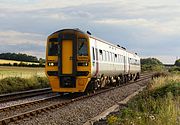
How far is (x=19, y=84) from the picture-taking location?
1157 inches

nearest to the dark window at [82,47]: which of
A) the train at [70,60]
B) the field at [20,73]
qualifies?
the train at [70,60]

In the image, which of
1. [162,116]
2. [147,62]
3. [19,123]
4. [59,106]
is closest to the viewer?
[162,116]

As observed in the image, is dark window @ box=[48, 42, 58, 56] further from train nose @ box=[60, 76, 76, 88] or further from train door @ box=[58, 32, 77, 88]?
train nose @ box=[60, 76, 76, 88]

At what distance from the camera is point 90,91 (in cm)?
2358

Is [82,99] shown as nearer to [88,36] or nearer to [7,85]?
[88,36]

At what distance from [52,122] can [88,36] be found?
29.5 ft

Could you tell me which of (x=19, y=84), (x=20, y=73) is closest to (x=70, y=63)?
(x=19, y=84)

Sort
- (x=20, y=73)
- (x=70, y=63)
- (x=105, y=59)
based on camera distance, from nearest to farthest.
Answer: (x=70, y=63) → (x=105, y=59) → (x=20, y=73)

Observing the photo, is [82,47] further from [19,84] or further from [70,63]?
[19,84]

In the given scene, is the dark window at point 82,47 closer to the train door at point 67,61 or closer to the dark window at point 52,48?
the train door at point 67,61

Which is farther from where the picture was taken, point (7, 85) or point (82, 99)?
point (7, 85)

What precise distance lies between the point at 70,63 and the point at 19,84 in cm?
934

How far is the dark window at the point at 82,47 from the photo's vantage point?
21.1 metres

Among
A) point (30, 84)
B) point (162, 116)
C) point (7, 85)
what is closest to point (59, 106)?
point (162, 116)
